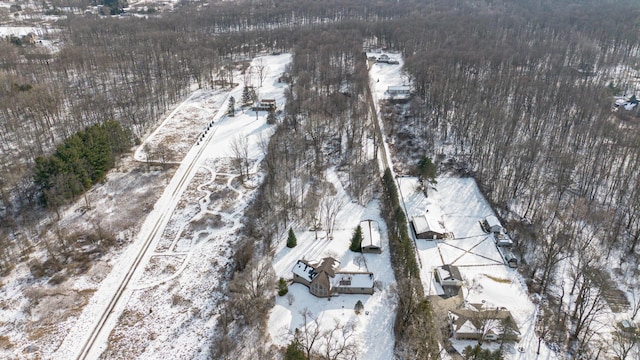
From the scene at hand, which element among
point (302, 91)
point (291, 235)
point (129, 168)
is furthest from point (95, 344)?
point (302, 91)

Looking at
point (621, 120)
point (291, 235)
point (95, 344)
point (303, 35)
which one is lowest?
point (95, 344)

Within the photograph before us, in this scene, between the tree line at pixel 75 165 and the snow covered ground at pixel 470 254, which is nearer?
the snow covered ground at pixel 470 254

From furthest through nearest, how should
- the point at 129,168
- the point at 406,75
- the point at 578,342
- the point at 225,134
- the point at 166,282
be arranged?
1. the point at 406,75
2. the point at 225,134
3. the point at 129,168
4. the point at 166,282
5. the point at 578,342

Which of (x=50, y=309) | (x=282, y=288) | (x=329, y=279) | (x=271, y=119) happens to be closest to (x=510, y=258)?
(x=329, y=279)

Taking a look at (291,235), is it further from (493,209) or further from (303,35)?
(303,35)

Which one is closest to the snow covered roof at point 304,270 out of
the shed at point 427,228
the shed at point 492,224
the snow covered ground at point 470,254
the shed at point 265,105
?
the snow covered ground at point 470,254

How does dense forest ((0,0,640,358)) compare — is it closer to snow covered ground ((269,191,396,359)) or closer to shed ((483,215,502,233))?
snow covered ground ((269,191,396,359))

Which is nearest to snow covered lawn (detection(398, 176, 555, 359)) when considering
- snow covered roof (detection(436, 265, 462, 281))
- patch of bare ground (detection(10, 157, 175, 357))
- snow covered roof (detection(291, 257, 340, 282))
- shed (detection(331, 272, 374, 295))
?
snow covered roof (detection(436, 265, 462, 281))

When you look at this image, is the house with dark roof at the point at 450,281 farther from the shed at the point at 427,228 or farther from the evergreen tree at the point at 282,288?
the evergreen tree at the point at 282,288
